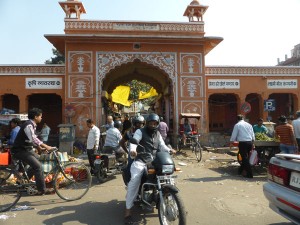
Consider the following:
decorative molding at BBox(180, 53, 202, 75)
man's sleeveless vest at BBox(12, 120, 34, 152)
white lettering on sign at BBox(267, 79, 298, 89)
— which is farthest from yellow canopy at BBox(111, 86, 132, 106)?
man's sleeveless vest at BBox(12, 120, 34, 152)

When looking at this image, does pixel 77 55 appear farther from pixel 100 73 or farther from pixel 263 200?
pixel 263 200

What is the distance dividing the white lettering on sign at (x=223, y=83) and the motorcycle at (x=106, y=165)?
9789mm

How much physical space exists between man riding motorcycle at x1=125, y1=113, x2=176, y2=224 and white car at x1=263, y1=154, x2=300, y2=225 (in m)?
1.63

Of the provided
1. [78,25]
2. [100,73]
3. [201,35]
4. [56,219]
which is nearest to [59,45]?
[78,25]

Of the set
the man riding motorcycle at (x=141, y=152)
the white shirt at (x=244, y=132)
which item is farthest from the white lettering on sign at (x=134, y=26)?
the man riding motorcycle at (x=141, y=152)

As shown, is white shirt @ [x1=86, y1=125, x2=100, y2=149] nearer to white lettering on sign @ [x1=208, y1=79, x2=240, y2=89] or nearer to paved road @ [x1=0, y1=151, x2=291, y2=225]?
paved road @ [x1=0, y1=151, x2=291, y2=225]

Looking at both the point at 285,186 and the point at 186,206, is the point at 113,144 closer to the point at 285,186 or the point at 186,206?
the point at 186,206

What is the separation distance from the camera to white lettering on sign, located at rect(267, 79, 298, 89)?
16.1 m

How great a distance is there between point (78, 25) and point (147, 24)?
12.3 feet

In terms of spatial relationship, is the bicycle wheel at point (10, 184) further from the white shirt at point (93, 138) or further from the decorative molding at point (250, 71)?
the decorative molding at point (250, 71)

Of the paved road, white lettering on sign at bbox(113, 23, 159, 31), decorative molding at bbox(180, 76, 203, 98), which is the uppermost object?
white lettering on sign at bbox(113, 23, 159, 31)

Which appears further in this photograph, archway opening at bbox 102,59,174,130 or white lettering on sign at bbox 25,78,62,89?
archway opening at bbox 102,59,174,130

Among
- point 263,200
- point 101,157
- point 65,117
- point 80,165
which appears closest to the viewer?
point 263,200

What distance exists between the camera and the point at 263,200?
5.27 metres
